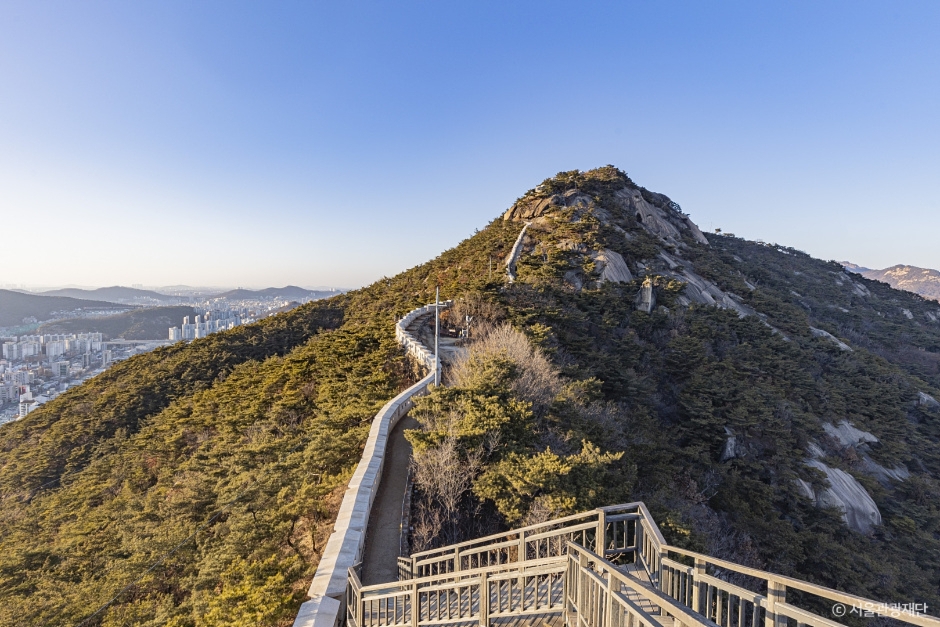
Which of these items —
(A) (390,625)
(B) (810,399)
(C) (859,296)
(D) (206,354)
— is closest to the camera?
(A) (390,625)

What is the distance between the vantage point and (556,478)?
7391 mm

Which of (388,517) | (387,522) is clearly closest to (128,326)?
(388,517)

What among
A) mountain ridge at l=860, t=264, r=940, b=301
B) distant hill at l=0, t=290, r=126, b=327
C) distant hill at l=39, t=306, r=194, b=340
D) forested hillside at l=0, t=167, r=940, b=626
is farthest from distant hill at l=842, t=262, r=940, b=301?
distant hill at l=0, t=290, r=126, b=327

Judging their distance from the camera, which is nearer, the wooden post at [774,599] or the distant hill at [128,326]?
the wooden post at [774,599]

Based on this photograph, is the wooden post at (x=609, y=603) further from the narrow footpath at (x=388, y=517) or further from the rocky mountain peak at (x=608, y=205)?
the rocky mountain peak at (x=608, y=205)

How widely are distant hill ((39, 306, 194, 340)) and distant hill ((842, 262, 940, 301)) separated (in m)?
190

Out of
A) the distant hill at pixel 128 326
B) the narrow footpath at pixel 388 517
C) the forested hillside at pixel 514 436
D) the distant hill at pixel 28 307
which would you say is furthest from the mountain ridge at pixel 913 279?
the distant hill at pixel 28 307

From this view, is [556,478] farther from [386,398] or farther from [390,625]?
[386,398]

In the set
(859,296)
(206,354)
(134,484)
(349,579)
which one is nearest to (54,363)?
(206,354)

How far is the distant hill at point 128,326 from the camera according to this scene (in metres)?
91.0

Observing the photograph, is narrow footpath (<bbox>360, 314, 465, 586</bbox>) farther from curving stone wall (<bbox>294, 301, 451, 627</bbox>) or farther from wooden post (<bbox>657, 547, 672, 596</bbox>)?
wooden post (<bbox>657, 547, 672, 596</bbox>)

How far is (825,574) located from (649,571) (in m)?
16.5

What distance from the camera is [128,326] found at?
94.1 meters

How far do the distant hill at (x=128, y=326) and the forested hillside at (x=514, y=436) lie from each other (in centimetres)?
7580
